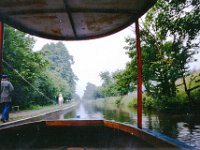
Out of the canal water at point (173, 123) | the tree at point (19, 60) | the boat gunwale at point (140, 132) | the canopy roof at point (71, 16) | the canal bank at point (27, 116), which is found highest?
the tree at point (19, 60)

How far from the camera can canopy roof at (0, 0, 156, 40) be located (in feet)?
13.7

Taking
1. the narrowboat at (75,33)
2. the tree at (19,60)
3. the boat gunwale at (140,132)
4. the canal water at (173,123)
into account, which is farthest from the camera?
the tree at (19,60)

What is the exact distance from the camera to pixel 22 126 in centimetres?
482

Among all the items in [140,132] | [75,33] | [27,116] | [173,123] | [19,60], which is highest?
[19,60]

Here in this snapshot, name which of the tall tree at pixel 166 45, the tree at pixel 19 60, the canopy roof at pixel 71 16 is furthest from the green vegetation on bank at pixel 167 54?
the canopy roof at pixel 71 16

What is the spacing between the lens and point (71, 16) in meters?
4.75

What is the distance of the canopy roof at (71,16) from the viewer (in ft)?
13.7

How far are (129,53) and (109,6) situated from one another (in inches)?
883

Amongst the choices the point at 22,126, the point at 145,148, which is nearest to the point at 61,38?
the point at 22,126

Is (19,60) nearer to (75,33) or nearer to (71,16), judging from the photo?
(75,33)

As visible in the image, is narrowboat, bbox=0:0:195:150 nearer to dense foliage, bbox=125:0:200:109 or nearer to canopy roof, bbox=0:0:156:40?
canopy roof, bbox=0:0:156:40

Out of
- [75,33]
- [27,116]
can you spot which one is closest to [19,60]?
[27,116]

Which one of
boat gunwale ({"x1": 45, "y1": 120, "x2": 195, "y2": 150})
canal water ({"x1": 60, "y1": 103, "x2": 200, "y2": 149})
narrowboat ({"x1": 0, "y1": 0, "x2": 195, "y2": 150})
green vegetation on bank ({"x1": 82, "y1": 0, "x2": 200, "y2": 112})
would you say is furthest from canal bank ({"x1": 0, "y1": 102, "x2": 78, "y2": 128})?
green vegetation on bank ({"x1": 82, "y1": 0, "x2": 200, "y2": 112})

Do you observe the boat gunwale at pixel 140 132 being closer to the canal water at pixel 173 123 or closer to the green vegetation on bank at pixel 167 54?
the canal water at pixel 173 123
